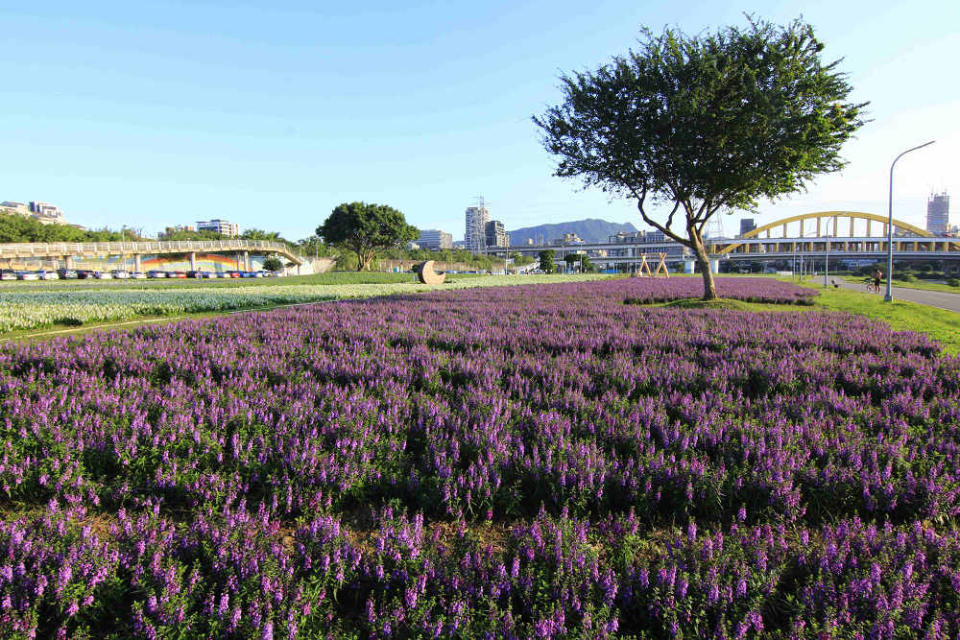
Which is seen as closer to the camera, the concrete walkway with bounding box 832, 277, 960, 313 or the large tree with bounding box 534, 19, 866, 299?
the large tree with bounding box 534, 19, 866, 299

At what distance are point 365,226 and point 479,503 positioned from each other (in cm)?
8095

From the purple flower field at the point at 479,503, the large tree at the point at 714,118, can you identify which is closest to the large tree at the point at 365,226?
the large tree at the point at 714,118

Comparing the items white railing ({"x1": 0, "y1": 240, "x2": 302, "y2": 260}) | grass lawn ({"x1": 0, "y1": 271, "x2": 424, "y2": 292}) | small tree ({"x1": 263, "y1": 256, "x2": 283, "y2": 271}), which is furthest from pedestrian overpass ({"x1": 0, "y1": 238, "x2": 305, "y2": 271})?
grass lawn ({"x1": 0, "y1": 271, "x2": 424, "y2": 292})

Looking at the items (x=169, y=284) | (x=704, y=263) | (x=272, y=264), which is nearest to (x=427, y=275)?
(x=169, y=284)

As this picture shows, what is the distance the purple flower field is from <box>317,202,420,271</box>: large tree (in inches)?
3045

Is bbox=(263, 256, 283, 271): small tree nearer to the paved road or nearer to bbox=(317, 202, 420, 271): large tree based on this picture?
bbox=(317, 202, 420, 271): large tree

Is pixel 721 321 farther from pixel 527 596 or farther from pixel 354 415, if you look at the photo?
pixel 527 596

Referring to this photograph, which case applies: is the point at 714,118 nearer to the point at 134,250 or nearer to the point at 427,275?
the point at 427,275

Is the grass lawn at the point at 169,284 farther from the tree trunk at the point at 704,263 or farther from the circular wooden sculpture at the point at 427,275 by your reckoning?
the tree trunk at the point at 704,263

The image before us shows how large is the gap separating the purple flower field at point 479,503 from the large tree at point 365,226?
77344 millimetres

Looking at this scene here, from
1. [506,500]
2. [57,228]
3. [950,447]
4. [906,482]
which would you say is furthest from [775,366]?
[57,228]

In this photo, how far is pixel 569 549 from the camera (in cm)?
253

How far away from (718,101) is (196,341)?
19012 millimetres

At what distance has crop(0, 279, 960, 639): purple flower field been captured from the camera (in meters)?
2.23
